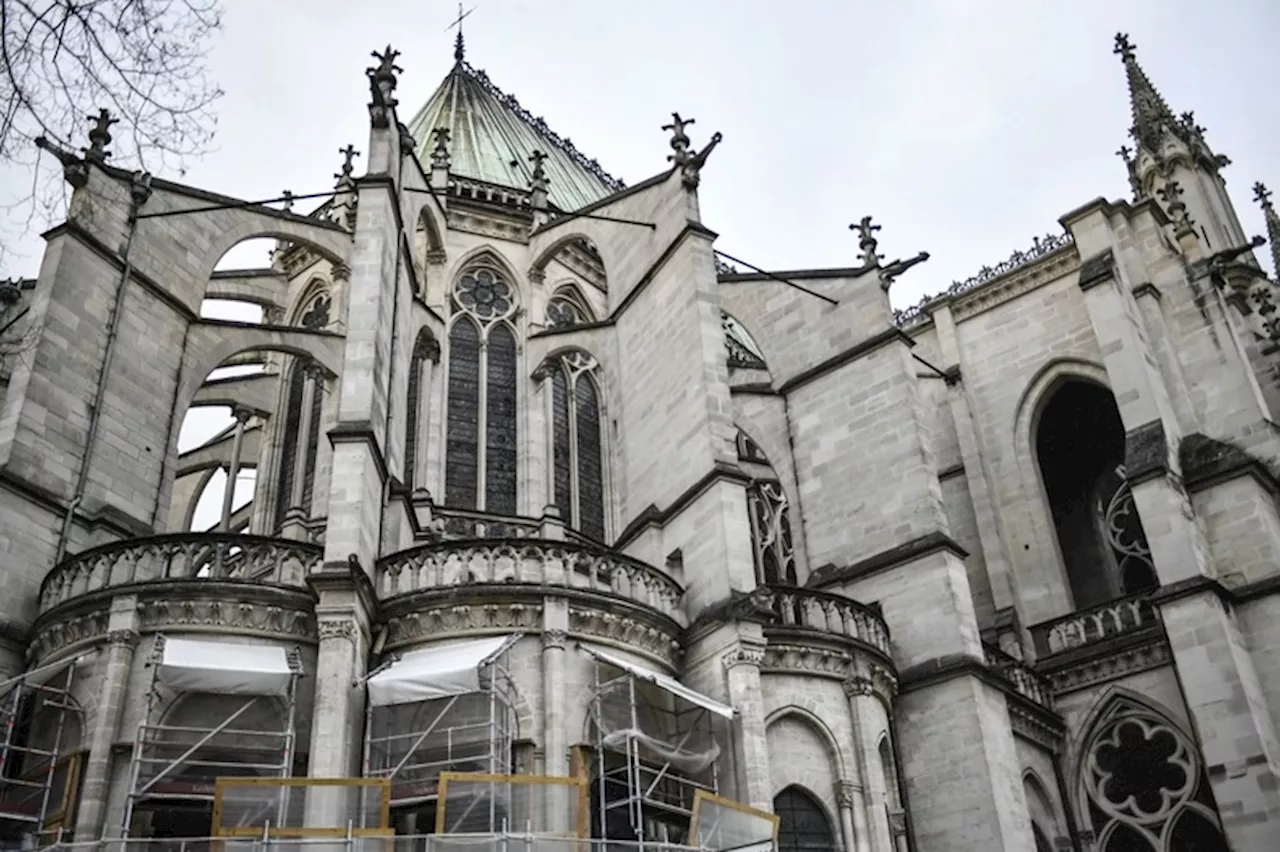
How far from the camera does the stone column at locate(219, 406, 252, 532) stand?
20422 mm

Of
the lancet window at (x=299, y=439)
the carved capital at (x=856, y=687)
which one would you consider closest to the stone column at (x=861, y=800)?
the carved capital at (x=856, y=687)

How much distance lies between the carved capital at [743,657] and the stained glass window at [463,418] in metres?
7.24

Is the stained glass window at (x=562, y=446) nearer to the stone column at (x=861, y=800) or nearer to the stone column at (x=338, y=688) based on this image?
the stone column at (x=861, y=800)

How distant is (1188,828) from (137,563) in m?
15.3

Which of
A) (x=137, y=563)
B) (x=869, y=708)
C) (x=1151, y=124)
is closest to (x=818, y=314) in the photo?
(x=869, y=708)

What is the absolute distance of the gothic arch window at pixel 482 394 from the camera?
70.9ft

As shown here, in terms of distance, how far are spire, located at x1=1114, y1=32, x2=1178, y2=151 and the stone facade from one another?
3.72 metres

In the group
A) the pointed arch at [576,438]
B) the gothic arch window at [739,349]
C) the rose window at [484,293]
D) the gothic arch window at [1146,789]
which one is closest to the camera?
the gothic arch window at [1146,789]

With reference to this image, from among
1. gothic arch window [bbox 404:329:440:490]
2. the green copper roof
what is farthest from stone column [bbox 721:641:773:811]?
the green copper roof

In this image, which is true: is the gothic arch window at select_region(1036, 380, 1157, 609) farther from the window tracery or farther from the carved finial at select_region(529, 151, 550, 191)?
the carved finial at select_region(529, 151, 550, 191)

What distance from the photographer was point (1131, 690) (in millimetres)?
19453

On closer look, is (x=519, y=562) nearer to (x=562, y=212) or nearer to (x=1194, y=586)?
(x=1194, y=586)

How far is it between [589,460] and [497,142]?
1003 centimetres

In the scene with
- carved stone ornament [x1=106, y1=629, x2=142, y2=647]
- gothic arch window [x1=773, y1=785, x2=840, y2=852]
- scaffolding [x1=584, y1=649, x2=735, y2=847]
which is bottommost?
gothic arch window [x1=773, y1=785, x2=840, y2=852]
